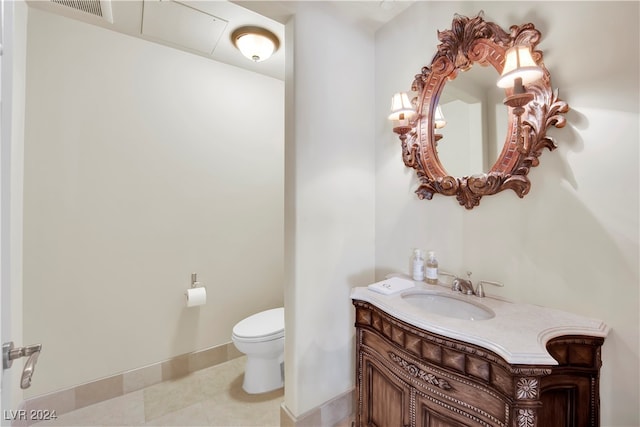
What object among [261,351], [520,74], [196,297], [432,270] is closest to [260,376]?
[261,351]

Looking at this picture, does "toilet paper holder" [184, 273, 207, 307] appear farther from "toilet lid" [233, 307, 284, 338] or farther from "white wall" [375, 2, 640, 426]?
"white wall" [375, 2, 640, 426]

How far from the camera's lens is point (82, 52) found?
1.90 meters

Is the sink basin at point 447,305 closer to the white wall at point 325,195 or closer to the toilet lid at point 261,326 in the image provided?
the white wall at point 325,195

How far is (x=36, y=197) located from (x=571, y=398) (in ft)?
9.51

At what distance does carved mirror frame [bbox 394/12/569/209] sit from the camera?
122cm

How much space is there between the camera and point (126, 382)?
2.04m

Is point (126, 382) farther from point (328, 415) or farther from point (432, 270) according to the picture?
point (432, 270)

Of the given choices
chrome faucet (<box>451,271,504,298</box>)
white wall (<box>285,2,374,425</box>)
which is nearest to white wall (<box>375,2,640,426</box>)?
chrome faucet (<box>451,271,504,298</box>)

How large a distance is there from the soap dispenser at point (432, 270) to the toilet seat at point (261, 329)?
43.6 inches

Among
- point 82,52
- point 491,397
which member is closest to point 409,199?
point 491,397

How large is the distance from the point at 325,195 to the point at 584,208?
118 centimetres

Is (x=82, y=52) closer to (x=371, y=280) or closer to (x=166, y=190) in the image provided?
(x=166, y=190)

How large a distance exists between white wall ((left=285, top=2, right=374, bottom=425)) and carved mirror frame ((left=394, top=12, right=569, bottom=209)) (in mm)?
373

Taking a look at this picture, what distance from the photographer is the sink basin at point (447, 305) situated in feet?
4.35
